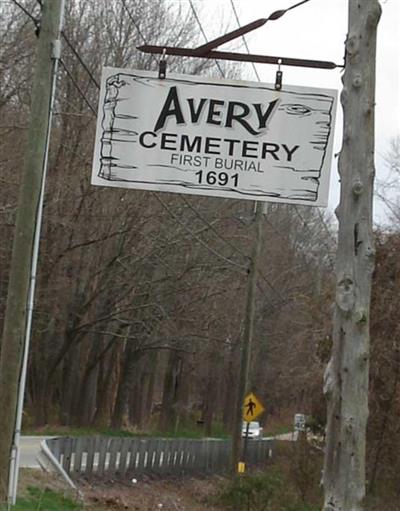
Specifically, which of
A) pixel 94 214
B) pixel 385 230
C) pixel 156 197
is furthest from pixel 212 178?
pixel 94 214

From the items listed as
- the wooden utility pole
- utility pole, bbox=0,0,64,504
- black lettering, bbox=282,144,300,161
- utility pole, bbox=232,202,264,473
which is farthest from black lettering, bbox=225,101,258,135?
utility pole, bbox=232,202,264,473

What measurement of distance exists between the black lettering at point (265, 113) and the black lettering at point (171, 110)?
22.7 inches

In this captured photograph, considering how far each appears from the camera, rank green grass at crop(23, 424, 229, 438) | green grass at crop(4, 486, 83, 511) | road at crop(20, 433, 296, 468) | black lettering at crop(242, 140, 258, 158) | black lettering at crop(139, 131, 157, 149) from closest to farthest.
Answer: black lettering at crop(139, 131, 157, 149) → black lettering at crop(242, 140, 258, 158) → green grass at crop(4, 486, 83, 511) → road at crop(20, 433, 296, 468) → green grass at crop(23, 424, 229, 438)

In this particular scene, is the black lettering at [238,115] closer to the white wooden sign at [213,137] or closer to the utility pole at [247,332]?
the white wooden sign at [213,137]

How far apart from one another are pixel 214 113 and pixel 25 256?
4662mm

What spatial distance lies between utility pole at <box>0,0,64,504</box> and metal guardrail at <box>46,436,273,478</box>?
10.4m

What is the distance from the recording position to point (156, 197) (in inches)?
1227

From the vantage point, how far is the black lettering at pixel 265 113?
25.5 ft

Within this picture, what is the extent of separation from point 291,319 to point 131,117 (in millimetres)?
36209

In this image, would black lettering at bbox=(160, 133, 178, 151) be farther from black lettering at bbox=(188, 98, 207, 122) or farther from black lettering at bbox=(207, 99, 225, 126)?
black lettering at bbox=(207, 99, 225, 126)

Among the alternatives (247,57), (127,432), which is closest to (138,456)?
(127,432)

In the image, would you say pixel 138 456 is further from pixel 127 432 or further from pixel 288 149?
pixel 288 149

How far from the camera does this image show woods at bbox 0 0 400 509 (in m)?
23.8

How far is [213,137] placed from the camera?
775 centimetres
